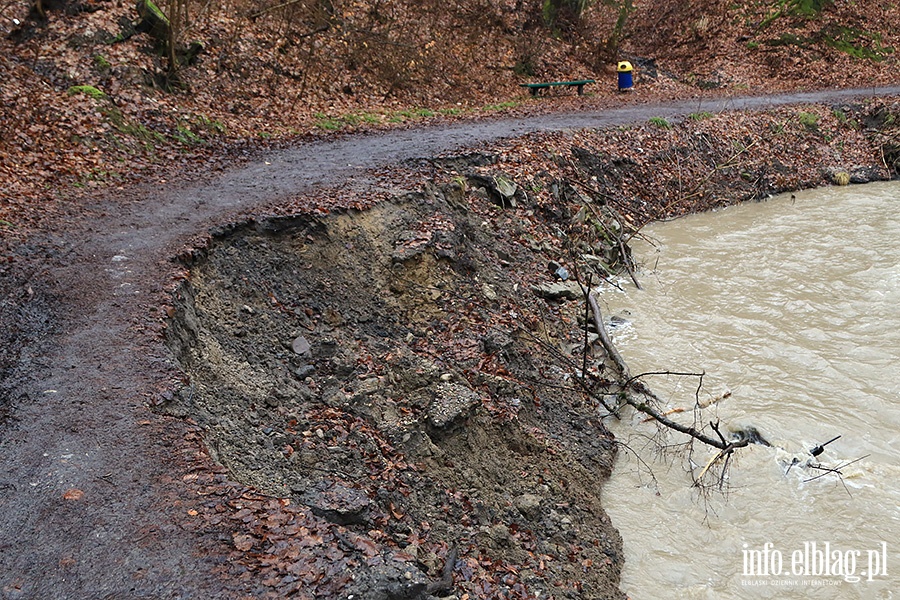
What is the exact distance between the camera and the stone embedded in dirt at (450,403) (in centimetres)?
669

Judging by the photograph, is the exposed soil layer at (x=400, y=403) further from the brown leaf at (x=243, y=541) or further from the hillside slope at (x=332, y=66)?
the hillside slope at (x=332, y=66)

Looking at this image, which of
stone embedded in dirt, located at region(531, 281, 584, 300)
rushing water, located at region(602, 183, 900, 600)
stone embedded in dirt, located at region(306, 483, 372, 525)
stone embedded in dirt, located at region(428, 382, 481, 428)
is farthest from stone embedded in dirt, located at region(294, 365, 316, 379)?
stone embedded in dirt, located at region(531, 281, 584, 300)

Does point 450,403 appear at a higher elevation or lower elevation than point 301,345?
lower

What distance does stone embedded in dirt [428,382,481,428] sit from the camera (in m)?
6.69

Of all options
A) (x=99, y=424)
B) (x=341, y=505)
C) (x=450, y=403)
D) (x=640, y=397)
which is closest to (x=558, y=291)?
(x=640, y=397)

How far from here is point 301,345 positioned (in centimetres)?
729

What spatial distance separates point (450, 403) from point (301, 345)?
1.94 meters

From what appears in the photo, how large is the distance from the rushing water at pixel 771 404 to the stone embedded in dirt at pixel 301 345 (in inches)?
155

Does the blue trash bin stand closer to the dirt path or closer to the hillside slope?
the hillside slope

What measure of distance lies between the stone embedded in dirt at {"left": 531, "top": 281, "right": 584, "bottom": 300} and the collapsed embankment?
42 mm

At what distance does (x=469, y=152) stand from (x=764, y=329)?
6835 mm

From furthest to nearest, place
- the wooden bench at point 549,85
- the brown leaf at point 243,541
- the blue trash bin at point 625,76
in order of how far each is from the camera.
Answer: the blue trash bin at point 625,76 → the wooden bench at point 549,85 → the brown leaf at point 243,541

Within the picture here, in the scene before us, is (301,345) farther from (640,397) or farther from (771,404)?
(771,404)

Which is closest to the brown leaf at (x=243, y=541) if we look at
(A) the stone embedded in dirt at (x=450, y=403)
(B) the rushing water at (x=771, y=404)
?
(A) the stone embedded in dirt at (x=450, y=403)
